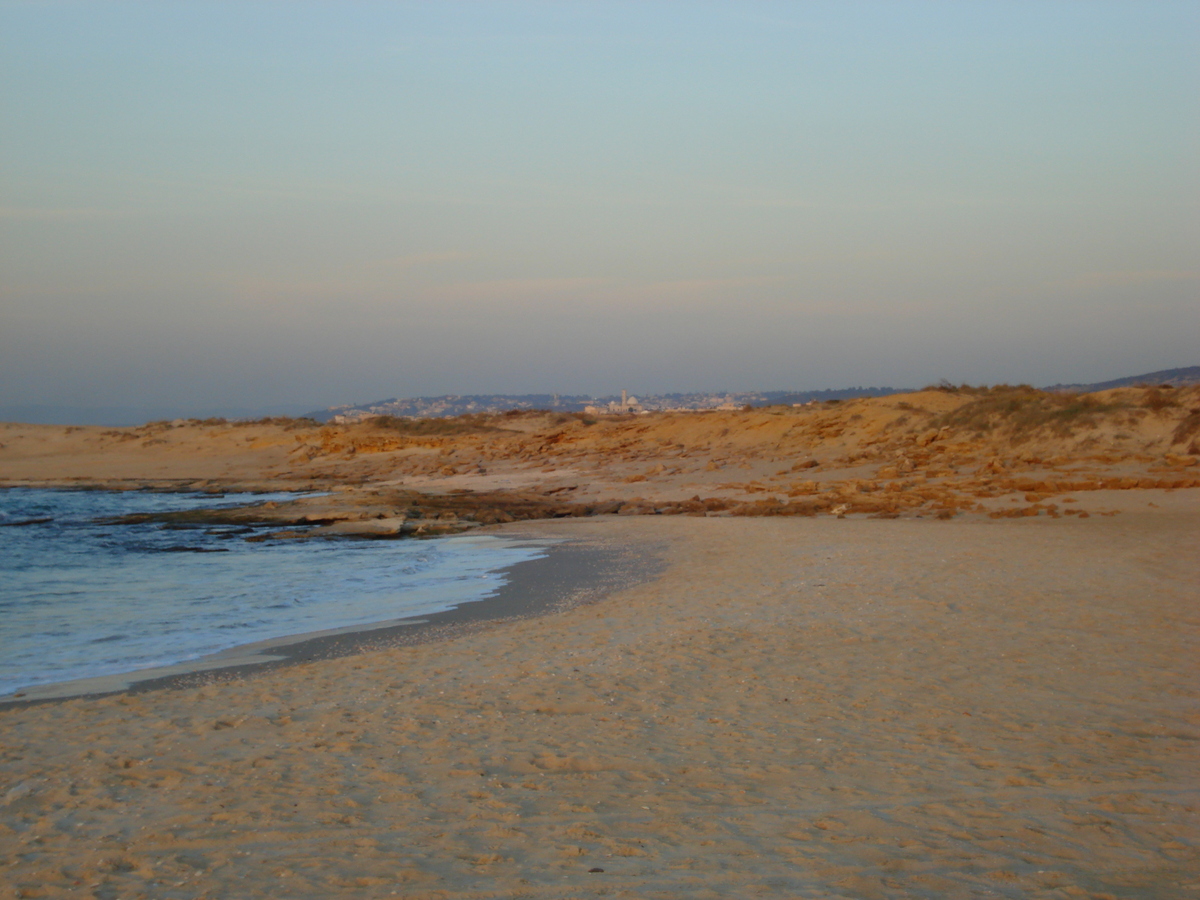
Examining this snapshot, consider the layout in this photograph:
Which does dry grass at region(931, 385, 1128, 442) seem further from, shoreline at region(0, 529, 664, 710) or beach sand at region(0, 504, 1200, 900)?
beach sand at region(0, 504, 1200, 900)

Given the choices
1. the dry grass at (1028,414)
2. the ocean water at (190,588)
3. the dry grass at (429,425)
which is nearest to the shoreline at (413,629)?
the ocean water at (190,588)

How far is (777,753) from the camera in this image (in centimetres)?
462

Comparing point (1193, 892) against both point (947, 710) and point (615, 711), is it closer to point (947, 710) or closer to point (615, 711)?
point (947, 710)

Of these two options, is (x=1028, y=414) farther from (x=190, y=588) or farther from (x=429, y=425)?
(x=429, y=425)

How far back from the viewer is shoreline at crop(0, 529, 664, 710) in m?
6.65

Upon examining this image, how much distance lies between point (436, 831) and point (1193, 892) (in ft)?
9.24

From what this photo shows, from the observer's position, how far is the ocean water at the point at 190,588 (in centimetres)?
820

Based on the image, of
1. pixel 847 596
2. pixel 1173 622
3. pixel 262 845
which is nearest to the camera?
pixel 262 845

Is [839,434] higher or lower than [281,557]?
higher

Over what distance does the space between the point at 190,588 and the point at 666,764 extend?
9.22 meters

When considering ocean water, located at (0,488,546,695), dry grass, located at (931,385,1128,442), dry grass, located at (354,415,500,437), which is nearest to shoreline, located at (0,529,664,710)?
ocean water, located at (0,488,546,695)

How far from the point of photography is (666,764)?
4.52m

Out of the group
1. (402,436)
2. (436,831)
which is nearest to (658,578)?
(436,831)

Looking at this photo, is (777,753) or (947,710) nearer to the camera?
(777,753)
